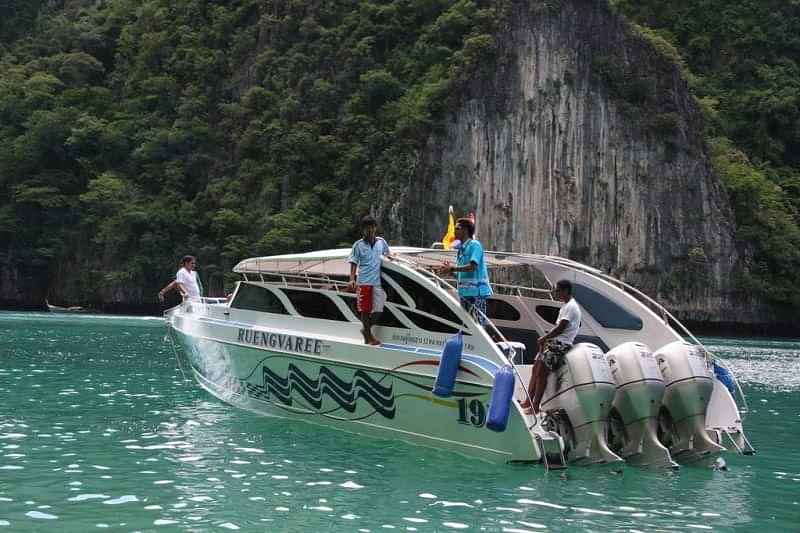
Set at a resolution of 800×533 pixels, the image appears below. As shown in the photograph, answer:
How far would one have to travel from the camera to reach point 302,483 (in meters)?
8.88

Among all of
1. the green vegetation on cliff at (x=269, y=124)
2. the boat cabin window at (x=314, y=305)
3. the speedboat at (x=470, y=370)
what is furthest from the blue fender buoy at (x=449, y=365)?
the green vegetation on cliff at (x=269, y=124)

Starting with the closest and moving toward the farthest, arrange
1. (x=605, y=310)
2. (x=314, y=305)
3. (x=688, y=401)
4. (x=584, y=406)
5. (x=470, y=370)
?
(x=584, y=406), (x=470, y=370), (x=688, y=401), (x=605, y=310), (x=314, y=305)

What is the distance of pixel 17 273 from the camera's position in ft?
208

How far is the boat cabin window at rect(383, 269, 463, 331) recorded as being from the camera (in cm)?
1078

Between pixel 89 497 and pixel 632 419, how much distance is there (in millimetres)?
5620

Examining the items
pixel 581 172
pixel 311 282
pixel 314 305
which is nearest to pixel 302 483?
pixel 314 305

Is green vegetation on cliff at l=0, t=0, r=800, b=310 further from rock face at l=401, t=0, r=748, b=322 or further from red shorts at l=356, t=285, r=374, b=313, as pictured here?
red shorts at l=356, t=285, r=374, b=313

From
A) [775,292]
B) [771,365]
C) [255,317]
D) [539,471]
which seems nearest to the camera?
[539,471]

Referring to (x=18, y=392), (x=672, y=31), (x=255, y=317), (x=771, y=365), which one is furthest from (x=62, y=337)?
(x=672, y=31)

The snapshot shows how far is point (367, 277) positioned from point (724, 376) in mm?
4558

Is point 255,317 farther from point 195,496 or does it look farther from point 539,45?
point 539,45

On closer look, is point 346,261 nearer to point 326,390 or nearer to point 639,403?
point 326,390

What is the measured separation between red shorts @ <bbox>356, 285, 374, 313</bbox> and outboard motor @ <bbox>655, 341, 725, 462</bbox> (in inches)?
140

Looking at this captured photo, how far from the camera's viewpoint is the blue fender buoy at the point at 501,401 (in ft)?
30.9
